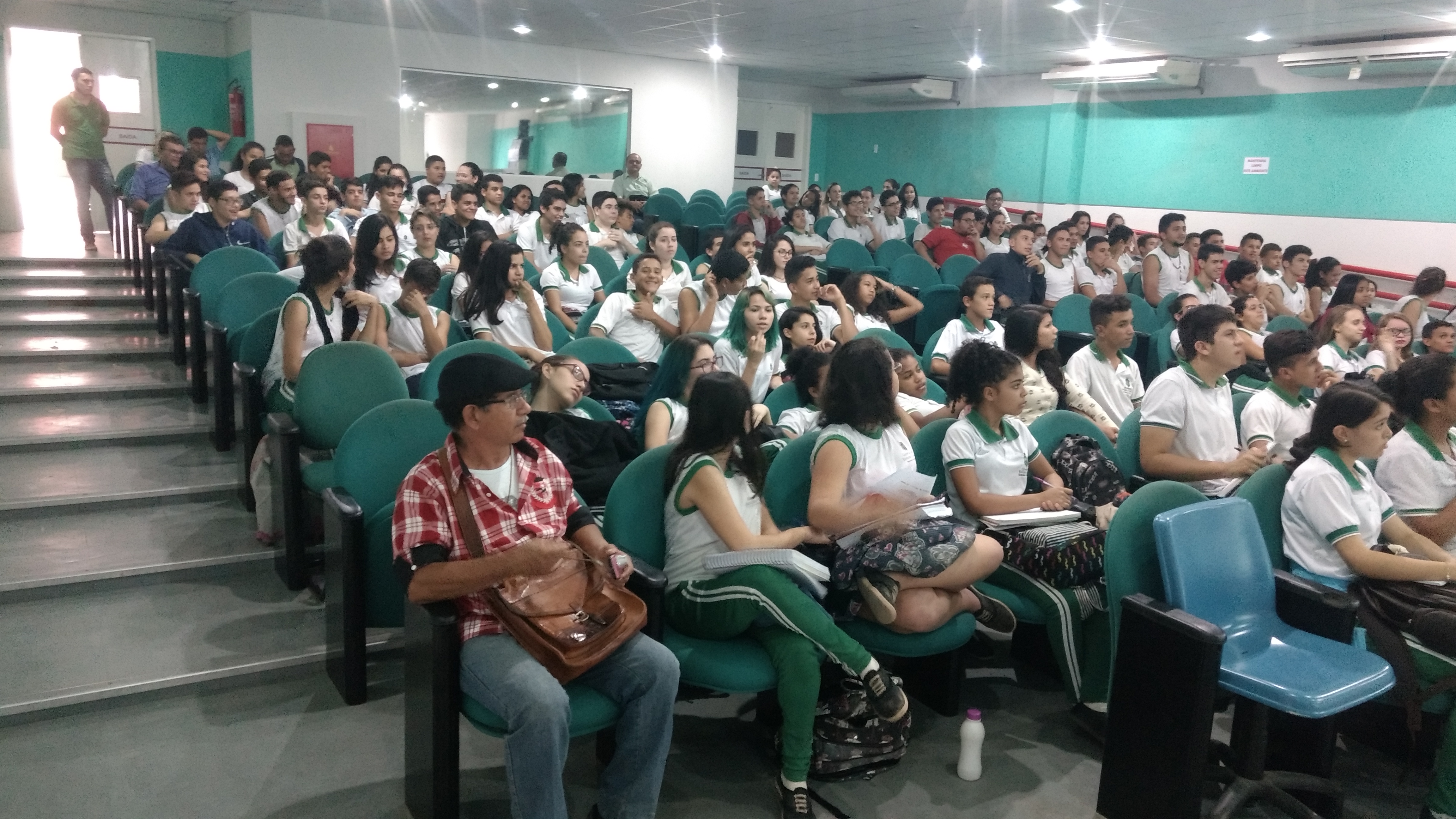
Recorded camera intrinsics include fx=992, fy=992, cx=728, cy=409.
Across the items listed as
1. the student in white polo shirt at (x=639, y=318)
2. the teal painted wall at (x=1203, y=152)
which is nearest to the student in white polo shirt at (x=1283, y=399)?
the student in white polo shirt at (x=639, y=318)

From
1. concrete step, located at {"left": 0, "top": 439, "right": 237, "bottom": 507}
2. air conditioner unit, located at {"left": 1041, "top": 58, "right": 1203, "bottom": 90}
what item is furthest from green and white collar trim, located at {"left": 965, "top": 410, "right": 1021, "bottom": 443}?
air conditioner unit, located at {"left": 1041, "top": 58, "right": 1203, "bottom": 90}

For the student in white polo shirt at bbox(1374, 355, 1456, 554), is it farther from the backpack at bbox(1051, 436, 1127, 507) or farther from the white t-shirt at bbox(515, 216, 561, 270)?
the white t-shirt at bbox(515, 216, 561, 270)

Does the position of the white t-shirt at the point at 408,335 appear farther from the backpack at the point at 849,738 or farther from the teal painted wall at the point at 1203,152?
the teal painted wall at the point at 1203,152

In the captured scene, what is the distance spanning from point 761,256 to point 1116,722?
4.24 meters

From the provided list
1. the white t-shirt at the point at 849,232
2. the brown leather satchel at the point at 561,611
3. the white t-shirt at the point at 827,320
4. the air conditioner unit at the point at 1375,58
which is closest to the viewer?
the brown leather satchel at the point at 561,611

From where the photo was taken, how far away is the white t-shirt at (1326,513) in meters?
2.75

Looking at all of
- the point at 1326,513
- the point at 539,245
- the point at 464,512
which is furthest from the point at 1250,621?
the point at 539,245

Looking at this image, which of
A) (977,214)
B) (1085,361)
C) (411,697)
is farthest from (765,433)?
(977,214)

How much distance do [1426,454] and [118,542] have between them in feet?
14.2

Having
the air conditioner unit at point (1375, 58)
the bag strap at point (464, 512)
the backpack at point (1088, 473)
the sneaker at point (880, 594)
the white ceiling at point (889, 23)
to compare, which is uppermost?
the white ceiling at point (889, 23)

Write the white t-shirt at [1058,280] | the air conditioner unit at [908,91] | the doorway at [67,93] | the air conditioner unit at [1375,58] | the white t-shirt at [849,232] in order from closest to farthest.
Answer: the white t-shirt at [1058,280]
the air conditioner unit at [1375,58]
the doorway at [67,93]
the white t-shirt at [849,232]
the air conditioner unit at [908,91]

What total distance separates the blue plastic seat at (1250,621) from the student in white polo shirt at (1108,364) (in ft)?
5.23

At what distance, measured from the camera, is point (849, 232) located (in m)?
10.4

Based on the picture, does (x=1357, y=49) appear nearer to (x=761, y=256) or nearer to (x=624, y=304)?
(x=761, y=256)
